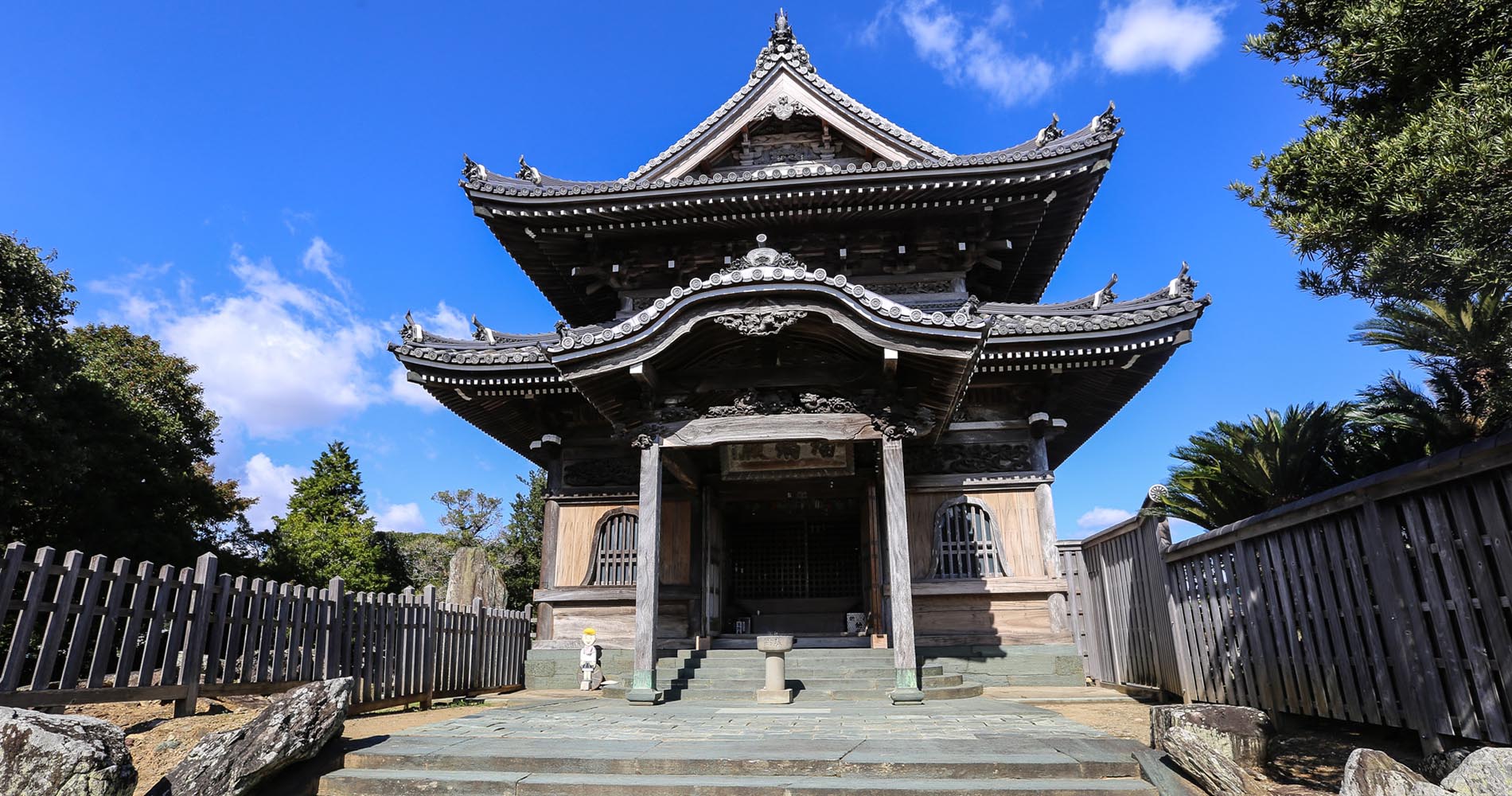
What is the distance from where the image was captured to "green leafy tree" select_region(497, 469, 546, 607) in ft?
91.9

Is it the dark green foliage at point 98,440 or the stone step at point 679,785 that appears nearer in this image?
the stone step at point 679,785

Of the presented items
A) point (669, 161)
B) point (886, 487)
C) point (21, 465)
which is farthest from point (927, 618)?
point (21, 465)

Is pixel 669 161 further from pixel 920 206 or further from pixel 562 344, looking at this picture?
pixel 562 344

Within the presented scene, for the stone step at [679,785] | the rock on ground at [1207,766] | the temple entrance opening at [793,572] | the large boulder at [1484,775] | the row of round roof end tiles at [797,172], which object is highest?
the row of round roof end tiles at [797,172]

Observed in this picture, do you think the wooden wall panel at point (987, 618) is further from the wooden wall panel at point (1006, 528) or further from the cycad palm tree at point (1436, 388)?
the cycad palm tree at point (1436, 388)

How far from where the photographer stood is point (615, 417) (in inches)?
367

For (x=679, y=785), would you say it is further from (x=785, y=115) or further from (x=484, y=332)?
(x=785, y=115)

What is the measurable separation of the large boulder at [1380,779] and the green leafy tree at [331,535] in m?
27.4

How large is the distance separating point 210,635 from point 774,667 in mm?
5136

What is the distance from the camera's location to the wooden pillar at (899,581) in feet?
25.7

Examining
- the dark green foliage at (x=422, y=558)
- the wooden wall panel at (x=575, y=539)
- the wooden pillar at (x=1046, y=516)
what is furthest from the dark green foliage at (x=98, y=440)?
the wooden pillar at (x=1046, y=516)

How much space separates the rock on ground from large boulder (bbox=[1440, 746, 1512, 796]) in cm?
99

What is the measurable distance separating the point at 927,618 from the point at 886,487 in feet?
9.67

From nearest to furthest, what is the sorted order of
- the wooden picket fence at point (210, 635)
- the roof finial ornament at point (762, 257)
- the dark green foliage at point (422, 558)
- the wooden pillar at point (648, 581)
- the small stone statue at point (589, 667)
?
the wooden picket fence at point (210, 635), the wooden pillar at point (648, 581), the roof finial ornament at point (762, 257), the small stone statue at point (589, 667), the dark green foliage at point (422, 558)
